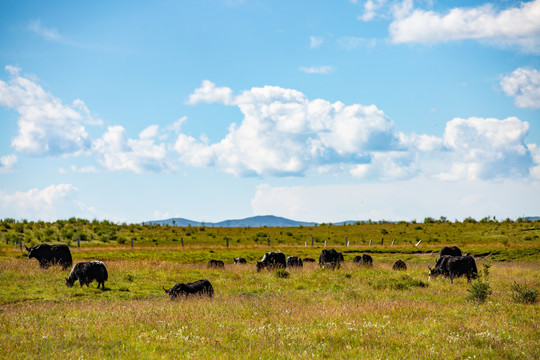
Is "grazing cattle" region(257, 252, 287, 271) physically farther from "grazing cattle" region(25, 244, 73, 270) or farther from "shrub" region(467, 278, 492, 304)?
"shrub" region(467, 278, 492, 304)

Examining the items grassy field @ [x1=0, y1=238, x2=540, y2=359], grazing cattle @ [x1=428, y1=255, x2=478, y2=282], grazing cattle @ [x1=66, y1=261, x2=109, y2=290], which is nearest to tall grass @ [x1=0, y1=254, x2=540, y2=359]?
grassy field @ [x1=0, y1=238, x2=540, y2=359]

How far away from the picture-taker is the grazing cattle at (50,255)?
26844mm

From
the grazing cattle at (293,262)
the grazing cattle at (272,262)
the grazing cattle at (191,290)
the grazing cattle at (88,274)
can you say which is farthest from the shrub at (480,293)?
the grazing cattle at (88,274)

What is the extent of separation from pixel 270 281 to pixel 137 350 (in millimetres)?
14960

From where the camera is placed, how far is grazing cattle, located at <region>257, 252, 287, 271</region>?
97.1ft

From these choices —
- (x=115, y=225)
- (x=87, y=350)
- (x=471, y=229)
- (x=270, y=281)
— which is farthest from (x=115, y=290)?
(x=471, y=229)

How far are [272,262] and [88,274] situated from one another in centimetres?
1269

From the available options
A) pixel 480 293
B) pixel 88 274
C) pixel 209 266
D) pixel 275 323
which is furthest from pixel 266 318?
pixel 209 266

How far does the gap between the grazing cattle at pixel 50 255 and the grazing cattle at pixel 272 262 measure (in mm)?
12055

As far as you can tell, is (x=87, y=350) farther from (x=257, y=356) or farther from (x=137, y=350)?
(x=257, y=356)

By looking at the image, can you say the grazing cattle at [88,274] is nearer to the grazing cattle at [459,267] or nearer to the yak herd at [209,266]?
the yak herd at [209,266]

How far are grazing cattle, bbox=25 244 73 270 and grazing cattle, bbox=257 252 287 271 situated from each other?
1206 centimetres

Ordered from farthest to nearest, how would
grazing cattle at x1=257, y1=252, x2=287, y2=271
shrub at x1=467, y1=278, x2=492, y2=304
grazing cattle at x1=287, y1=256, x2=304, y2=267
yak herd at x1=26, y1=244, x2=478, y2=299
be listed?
grazing cattle at x1=287, y1=256, x2=304, y2=267 < grazing cattle at x1=257, y1=252, x2=287, y2=271 < yak herd at x1=26, y1=244, x2=478, y2=299 < shrub at x1=467, y1=278, x2=492, y2=304

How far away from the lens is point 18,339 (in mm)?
9961
